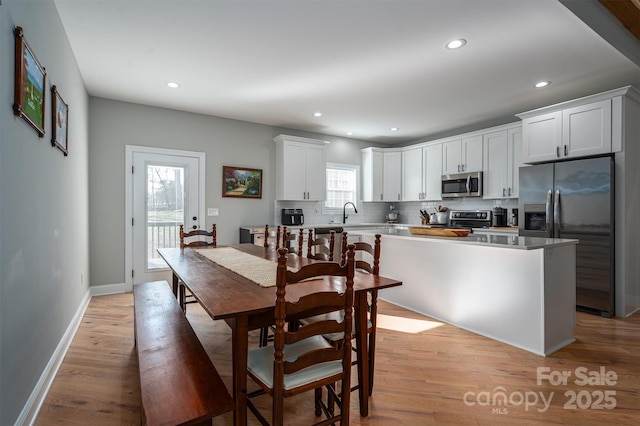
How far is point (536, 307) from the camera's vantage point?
2.54m

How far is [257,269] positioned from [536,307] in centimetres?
219

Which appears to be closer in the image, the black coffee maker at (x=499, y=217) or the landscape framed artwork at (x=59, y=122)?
the landscape framed artwork at (x=59, y=122)

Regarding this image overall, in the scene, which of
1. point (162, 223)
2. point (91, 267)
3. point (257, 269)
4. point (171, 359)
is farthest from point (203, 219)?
point (171, 359)

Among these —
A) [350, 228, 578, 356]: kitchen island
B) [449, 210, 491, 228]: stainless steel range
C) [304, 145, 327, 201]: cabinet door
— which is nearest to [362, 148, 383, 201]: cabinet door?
[304, 145, 327, 201]: cabinet door

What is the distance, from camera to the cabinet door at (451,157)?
5363mm

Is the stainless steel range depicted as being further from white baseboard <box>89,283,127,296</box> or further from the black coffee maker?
white baseboard <box>89,283,127,296</box>

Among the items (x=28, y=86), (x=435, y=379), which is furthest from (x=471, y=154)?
(x=28, y=86)

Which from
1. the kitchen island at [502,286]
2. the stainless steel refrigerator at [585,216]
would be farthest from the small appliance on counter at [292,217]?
the stainless steel refrigerator at [585,216]

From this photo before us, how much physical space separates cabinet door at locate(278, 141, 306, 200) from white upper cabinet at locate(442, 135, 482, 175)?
2.45m

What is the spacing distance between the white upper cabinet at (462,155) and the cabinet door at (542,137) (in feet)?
3.02

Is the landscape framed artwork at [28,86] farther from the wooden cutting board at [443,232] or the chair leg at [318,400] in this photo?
the wooden cutting board at [443,232]

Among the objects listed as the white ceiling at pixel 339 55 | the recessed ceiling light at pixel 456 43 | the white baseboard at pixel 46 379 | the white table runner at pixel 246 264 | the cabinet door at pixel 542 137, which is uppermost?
the white ceiling at pixel 339 55

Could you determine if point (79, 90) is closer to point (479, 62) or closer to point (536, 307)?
point (479, 62)

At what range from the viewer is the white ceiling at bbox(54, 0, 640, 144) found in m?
2.38
